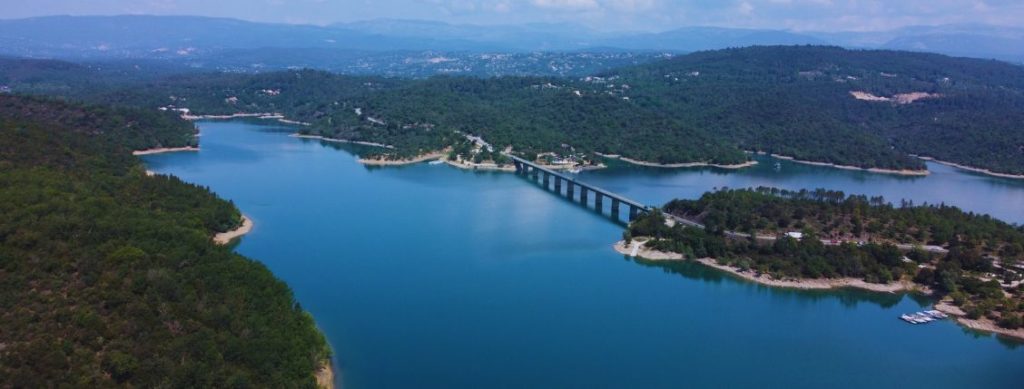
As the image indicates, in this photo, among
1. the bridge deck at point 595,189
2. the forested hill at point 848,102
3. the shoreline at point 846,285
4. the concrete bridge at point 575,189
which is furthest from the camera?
the forested hill at point 848,102

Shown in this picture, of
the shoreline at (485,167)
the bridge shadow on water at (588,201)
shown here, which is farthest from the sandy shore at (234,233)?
the shoreline at (485,167)

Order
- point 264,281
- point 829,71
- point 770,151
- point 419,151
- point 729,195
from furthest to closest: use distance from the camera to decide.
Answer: point 829,71, point 770,151, point 419,151, point 729,195, point 264,281

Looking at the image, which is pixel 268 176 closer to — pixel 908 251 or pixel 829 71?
pixel 908 251

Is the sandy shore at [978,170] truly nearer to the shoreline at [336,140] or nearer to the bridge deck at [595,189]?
the bridge deck at [595,189]

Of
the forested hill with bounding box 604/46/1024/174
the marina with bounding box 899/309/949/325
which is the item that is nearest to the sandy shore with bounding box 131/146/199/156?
the forested hill with bounding box 604/46/1024/174

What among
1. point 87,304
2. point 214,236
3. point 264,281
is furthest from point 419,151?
point 87,304

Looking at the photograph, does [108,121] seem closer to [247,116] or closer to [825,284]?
[247,116]
